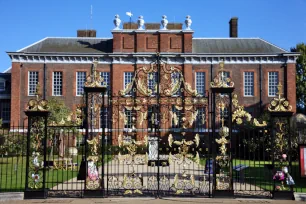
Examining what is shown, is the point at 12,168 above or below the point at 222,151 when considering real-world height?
below

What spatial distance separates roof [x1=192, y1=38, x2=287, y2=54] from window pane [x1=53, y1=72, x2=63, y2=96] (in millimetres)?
13071

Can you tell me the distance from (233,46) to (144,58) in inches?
362

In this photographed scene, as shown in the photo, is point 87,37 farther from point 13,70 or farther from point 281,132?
point 281,132

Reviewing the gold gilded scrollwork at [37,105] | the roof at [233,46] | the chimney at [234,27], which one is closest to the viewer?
the gold gilded scrollwork at [37,105]

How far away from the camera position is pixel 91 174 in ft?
37.6

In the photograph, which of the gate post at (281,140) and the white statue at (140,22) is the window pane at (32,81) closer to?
the white statue at (140,22)

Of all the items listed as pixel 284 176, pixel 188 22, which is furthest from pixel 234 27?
pixel 284 176

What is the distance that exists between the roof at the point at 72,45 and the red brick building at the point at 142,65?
21 cm

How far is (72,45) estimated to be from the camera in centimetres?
3788

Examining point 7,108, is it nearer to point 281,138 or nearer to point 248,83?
point 248,83

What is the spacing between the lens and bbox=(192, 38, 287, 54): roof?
122 feet

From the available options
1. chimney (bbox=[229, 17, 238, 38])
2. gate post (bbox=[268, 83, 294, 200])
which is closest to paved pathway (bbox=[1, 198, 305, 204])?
gate post (bbox=[268, 83, 294, 200])

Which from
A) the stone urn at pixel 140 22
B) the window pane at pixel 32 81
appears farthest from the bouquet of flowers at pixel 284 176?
the window pane at pixel 32 81

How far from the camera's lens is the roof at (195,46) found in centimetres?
3712
